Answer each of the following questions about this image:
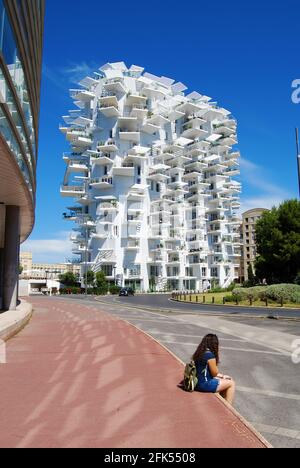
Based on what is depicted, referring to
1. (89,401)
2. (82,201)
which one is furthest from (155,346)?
(82,201)

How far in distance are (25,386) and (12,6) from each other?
9.61 meters

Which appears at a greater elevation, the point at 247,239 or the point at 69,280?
the point at 247,239

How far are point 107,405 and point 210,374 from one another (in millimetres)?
1636

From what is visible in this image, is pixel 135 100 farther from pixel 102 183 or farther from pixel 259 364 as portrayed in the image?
pixel 259 364

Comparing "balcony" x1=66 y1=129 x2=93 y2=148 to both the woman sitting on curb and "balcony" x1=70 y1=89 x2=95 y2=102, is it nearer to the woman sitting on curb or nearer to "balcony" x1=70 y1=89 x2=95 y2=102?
"balcony" x1=70 y1=89 x2=95 y2=102

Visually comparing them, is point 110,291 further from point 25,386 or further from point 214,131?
point 25,386

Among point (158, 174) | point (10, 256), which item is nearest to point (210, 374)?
point (10, 256)

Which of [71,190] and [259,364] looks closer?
[259,364]

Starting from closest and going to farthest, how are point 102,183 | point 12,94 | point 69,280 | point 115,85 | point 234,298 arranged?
1. point 12,94
2. point 234,298
3. point 102,183
4. point 115,85
5. point 69,280

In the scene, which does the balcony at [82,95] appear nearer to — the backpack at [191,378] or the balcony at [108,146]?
the balcony at [108,146]

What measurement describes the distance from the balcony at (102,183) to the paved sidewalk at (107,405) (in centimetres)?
6933

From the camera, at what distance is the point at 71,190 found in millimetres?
84750

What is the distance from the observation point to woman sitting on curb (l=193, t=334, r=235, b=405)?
22.3 feet

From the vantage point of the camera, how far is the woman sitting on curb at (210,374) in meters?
6.80
